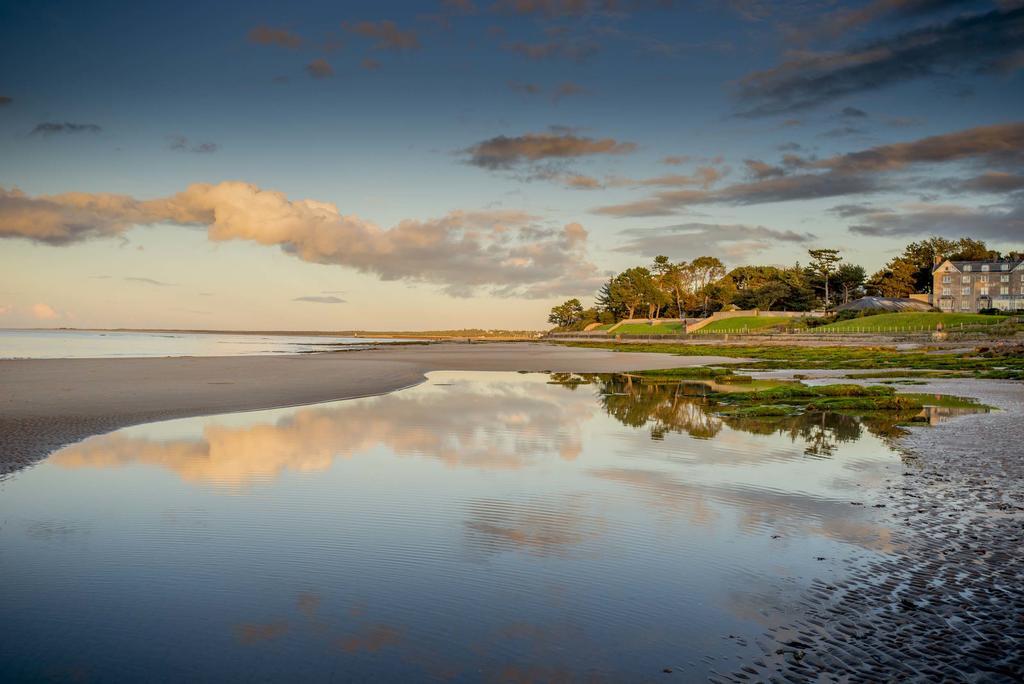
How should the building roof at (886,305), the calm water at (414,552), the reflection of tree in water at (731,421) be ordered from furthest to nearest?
the building roof at (886,305) → the reflection of tree in water at (731,421) → the calm water at (414,552)

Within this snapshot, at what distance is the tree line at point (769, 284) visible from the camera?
449 feet

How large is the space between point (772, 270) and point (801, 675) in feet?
550

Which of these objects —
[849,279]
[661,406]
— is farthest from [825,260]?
[661,406]

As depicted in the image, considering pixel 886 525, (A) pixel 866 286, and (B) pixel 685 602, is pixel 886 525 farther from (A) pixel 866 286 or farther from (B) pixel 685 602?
(A) pixel 866 286

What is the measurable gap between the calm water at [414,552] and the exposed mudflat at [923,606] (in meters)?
0.37

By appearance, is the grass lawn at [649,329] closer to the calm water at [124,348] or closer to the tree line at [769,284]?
the tree line at [769,284]

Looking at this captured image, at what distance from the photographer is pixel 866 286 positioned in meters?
148

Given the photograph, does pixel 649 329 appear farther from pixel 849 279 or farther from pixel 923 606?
pixel 923 606

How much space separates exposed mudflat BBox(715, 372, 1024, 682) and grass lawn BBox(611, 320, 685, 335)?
129515 millimetres

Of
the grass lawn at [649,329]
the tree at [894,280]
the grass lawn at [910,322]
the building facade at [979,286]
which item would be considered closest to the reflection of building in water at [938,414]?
the grass lawn at [910,322]

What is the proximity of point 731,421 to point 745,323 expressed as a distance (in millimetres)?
108075

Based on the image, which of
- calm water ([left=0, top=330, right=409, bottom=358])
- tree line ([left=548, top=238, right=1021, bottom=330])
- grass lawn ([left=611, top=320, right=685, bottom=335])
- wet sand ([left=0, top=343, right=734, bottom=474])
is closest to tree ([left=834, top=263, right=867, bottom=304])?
tree line ([left=548, top=238, right=1021, bottom=330])

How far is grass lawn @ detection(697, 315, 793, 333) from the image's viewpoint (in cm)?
11862

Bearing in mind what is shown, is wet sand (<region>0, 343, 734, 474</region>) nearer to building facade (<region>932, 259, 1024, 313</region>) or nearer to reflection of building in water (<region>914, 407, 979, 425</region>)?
reflection of building in water (<region>914, 407, 979, 425</region>)
